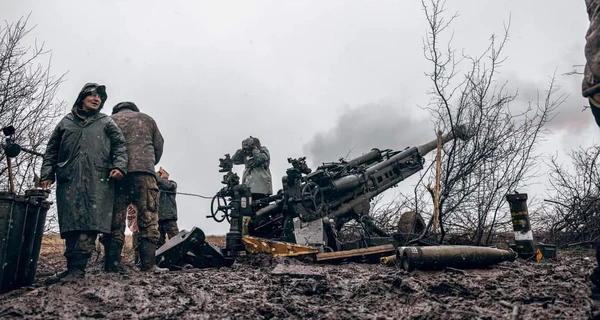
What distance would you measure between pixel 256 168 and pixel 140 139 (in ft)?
9.39

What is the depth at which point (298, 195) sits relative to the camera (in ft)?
23.7

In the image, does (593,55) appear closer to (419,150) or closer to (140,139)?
(140,139)

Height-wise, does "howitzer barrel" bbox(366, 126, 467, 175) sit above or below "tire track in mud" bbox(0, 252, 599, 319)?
above

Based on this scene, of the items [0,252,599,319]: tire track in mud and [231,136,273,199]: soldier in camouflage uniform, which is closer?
[0,252,599,319]: tire track in mud

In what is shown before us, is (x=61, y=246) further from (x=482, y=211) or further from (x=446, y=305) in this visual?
(x=446, y=305)

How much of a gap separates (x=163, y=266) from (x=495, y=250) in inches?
147

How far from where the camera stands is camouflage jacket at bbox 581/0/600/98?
114 inches

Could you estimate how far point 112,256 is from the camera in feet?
17.7

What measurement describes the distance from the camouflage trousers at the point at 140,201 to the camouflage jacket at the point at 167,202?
213cm

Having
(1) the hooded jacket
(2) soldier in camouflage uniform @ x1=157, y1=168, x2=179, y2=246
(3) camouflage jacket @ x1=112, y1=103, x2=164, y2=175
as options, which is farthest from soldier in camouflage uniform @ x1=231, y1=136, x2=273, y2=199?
(1) the hooded jacket

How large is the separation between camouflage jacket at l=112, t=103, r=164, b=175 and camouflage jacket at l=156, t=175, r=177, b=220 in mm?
1818

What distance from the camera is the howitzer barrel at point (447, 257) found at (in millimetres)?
4520

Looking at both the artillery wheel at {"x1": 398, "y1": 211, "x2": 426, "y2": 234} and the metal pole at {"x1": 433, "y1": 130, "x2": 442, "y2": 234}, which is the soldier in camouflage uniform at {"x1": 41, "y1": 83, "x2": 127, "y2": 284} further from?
the artillery wheel at {"x1": 398, "y1": 211, "x2": 426, "y2": 234}

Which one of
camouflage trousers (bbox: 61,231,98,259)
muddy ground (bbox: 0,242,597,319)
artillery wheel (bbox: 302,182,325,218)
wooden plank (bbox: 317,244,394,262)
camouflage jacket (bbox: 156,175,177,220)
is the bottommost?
muddy ground (bbox: 0,242,597,319)
